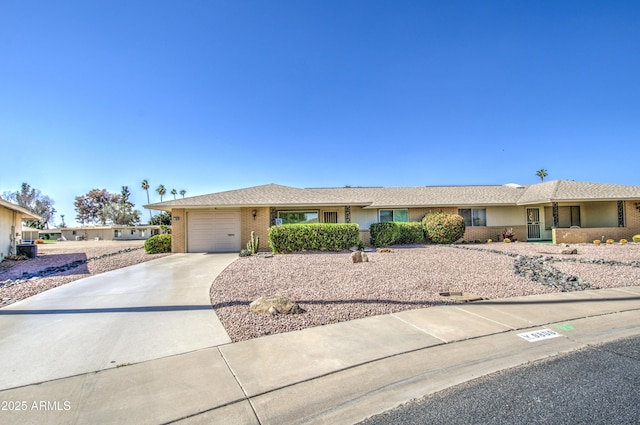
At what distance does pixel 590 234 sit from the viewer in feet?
60.6

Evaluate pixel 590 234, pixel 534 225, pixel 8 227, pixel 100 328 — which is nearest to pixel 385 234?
pixel 534 225

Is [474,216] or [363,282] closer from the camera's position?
[363,282]

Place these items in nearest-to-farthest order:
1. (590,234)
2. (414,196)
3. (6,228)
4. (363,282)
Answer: (363,282) < (6,228) < (590,234) < (414,196)

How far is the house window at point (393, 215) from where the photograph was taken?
2112cm

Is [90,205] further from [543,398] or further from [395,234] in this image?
[543,398]

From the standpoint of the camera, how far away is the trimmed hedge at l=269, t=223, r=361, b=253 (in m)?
14.5

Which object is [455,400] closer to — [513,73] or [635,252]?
[635,252]

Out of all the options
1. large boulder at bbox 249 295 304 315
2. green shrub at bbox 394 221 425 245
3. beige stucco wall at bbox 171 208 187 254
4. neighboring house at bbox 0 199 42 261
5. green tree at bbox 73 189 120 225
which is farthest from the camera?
→ green tree at bbox 73 189 120 225

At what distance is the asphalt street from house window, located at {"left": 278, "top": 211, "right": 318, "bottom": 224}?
15.1m

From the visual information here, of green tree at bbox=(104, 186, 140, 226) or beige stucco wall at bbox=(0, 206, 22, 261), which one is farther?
green tree at bbox=(104, 186, 140, 226)

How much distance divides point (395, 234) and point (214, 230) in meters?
9.62

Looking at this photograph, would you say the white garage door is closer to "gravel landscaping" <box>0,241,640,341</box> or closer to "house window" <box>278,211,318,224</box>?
"house window" <box>278,211,318,224</box>

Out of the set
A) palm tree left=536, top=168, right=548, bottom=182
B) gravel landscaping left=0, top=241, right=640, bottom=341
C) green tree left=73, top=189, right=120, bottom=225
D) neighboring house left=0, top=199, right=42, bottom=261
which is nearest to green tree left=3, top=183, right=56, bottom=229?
green tree left=73, top=189, right=120, bottom=225

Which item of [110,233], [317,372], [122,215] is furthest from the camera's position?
[122,215]
